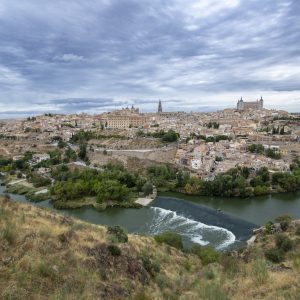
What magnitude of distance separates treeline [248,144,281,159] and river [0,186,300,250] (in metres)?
9.09

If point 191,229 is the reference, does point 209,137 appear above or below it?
above

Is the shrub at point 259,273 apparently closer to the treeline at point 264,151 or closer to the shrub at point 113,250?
the shrub at point 113,250

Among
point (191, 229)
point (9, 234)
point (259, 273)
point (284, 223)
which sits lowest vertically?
point (191, 229)

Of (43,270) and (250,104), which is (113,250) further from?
(250,104)

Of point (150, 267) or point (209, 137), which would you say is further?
point (209, 137)

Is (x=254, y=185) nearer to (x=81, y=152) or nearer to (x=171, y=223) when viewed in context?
(x=171, y=223)

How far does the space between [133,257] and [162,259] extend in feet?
5.35

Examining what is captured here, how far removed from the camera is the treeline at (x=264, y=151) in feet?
90.7

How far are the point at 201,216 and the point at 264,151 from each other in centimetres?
1645

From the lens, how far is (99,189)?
1797cm

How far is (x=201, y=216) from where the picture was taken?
15.1 metres

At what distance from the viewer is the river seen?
1266 centimetres

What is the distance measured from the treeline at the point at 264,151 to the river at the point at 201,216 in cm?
909

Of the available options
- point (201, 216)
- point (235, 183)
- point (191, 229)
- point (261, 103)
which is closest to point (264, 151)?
point (235, 183)
